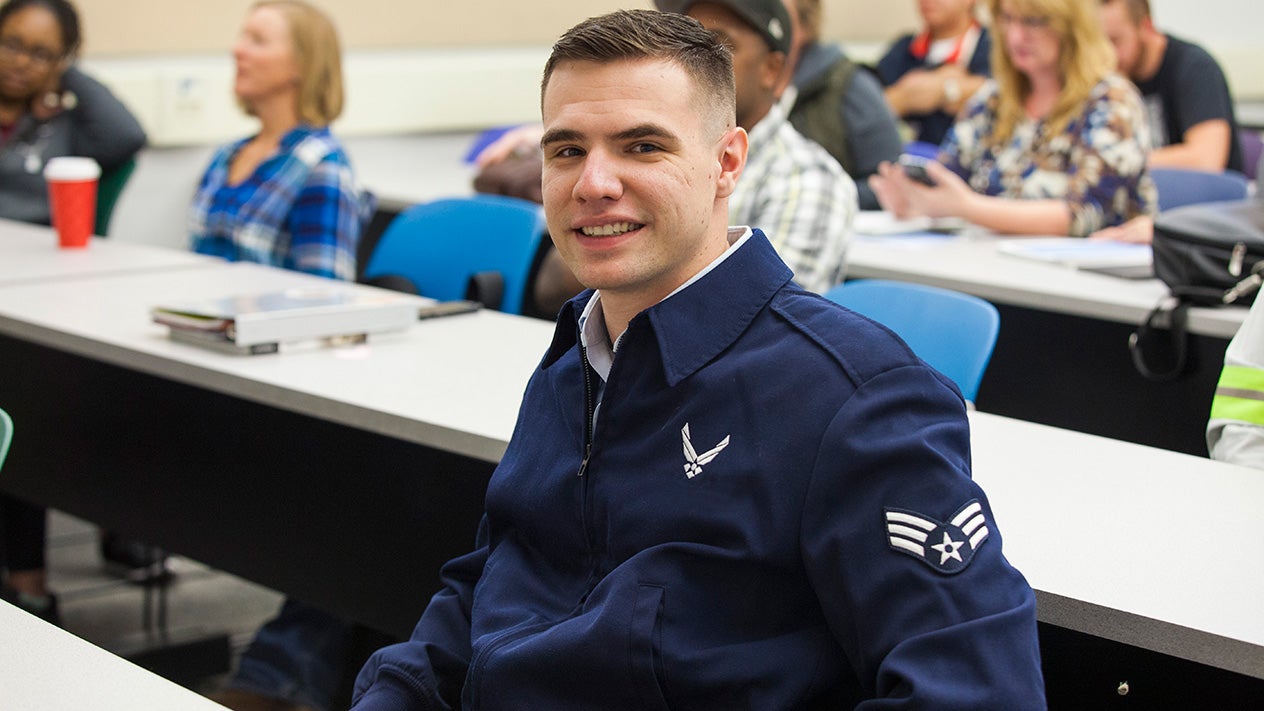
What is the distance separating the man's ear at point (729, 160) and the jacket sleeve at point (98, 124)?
2.92 meters

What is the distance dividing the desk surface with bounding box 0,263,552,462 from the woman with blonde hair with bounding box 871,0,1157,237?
1.36 m

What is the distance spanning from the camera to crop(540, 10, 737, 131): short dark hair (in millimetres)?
1262

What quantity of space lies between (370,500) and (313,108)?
1461mm

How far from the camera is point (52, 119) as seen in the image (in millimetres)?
3807

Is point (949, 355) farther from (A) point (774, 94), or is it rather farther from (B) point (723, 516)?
(B) point (723, 516)

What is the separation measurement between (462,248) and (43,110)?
4.87 ft

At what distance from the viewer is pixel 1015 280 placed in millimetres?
2811

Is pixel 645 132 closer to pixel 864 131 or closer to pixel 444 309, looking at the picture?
pixel 444 309

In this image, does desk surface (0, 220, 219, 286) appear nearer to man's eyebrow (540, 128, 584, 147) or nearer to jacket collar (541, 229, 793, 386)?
man's eyebrow (540, 128, 584, 147)

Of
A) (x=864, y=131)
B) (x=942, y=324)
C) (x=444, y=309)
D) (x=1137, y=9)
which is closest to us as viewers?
(x=942, y=324)

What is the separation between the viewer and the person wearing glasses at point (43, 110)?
3.71 metres

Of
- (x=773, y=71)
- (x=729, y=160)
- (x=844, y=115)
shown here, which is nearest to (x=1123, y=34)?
(x=844, y=115)

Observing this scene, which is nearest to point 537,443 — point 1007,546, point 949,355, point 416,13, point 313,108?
point 1007,546

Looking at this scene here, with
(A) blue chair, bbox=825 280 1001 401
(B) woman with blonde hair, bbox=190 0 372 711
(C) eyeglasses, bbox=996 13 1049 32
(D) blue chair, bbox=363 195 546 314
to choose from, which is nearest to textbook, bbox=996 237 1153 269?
(C) eyeglasses, bbox=996 13 1049 32
